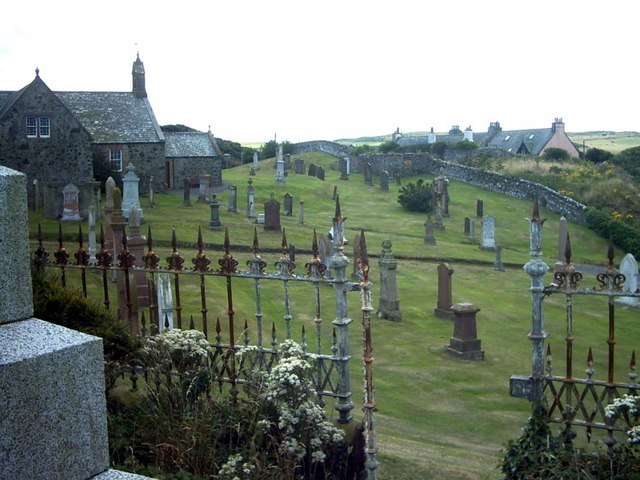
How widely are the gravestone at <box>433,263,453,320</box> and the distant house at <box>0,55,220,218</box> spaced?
58.4ft

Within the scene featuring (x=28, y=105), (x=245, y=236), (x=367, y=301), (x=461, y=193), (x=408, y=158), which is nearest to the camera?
(x=367, y=301)

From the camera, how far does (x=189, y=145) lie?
43.8m

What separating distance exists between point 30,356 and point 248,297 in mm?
15487

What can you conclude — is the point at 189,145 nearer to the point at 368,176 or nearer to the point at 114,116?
the point at 114,116

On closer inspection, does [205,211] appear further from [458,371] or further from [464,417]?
[464,417]

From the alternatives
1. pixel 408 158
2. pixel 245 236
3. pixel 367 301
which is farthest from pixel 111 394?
pixel 408 158

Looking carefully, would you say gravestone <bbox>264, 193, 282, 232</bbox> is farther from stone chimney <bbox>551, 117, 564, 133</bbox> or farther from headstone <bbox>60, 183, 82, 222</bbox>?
stone chimney <bbox>551, 117, 564, 133</bbox>

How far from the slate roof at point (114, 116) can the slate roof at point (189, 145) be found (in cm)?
266

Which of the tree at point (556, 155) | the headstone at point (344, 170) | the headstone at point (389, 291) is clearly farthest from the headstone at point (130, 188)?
the tree at point (556, 155)

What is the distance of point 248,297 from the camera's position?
17.7 meters

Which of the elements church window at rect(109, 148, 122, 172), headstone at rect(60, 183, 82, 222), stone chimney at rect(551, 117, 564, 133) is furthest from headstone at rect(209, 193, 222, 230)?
stone chimney at rect(551, 117, 564, 133)

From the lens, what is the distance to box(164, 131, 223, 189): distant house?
42.5 m

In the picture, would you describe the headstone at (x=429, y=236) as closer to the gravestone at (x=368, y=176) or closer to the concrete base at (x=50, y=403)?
the gravestone at (x=368, y=176)

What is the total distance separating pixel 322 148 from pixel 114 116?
89.4 ft
